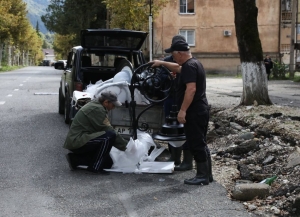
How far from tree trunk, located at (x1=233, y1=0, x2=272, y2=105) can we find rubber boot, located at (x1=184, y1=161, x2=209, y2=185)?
269 inches

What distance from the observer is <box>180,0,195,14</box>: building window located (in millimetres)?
46594

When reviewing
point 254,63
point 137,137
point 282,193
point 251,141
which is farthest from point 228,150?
point 254,63

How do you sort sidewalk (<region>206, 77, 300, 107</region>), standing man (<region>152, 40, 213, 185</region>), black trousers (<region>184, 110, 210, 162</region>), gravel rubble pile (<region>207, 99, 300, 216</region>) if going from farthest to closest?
sidewalk (<region>206, 77, 300, 107</region>) < black trousers (<region>184, 110, 210, 162</region>) < standing man (<region>152, 40, 213, 185</region>) < gravel rubble pile (<region>207, 99, 300, 216</region>)

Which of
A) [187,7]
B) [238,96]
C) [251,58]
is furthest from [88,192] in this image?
[187,7]

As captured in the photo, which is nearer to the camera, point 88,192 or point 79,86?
point 88,192

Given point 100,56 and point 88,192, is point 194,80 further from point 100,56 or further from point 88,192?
point 100,56

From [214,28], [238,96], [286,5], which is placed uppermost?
[286,5]

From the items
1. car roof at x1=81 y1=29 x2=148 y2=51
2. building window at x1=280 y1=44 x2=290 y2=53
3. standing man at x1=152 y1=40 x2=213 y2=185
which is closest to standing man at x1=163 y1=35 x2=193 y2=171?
standing man at x1=152 y1=40 x2=213 y2=185

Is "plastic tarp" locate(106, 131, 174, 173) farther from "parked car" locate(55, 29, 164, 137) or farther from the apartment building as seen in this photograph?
the apartment building

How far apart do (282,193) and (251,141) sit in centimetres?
291

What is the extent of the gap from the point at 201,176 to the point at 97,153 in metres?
1.55

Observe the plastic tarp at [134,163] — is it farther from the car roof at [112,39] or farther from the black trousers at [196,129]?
the car roof at [112,39]

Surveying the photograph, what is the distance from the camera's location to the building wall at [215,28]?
46.3 m

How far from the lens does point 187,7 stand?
153 ft
